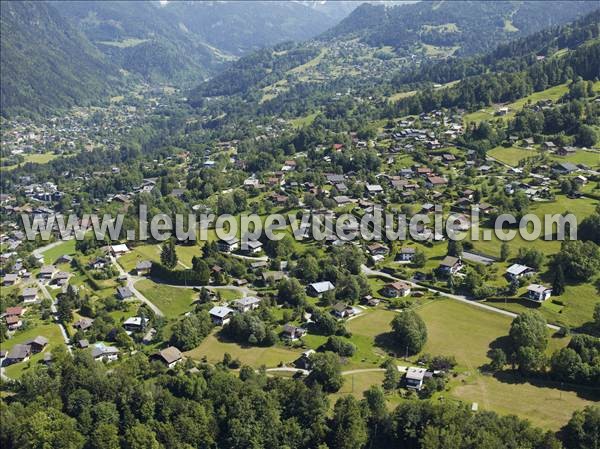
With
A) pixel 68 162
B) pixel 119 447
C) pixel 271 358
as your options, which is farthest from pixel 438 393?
pixel 68 162

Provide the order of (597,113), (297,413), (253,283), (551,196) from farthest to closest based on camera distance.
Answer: (597,113) < (551,196) < (253,283) < (297,413)

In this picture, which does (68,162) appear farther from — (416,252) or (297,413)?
(297,413)

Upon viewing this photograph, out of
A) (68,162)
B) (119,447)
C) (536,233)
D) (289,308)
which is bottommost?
(119,447)

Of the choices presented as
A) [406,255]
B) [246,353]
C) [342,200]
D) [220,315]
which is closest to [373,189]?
[342,200]

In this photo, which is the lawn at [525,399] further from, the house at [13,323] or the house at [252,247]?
the house at [13,323]

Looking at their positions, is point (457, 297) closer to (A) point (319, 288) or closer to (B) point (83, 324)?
(A) point (319, 288)

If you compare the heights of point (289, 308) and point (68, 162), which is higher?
point (68, 162)
